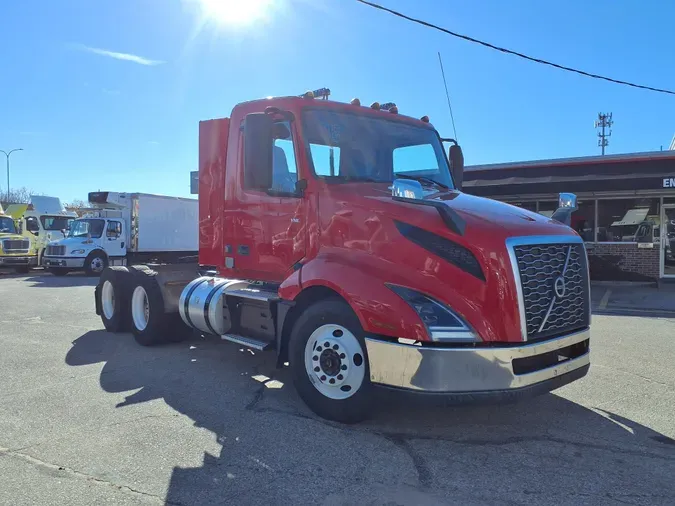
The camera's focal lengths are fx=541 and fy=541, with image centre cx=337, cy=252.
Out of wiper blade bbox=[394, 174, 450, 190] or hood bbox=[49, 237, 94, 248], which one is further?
hood bbox=[49, 237, 94, 248]

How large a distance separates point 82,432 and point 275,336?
180 centimetres

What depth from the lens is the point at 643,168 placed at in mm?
15172

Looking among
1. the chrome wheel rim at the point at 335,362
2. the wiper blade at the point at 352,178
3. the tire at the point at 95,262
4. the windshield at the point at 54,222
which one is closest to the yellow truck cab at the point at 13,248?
the windshield at the point at 54,222

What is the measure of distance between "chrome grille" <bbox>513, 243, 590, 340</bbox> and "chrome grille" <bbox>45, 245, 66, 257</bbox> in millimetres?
20081

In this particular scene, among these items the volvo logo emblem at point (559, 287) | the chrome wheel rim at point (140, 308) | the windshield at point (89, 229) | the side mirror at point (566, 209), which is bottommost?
the chrome wheel rim at point (140, 308)

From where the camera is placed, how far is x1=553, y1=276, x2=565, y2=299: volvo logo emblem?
4.02 metres

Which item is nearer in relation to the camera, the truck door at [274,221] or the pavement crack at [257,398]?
the pavement crack at [257,398]

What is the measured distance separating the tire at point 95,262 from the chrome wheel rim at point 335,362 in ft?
60.7

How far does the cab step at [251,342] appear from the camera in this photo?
5219mm

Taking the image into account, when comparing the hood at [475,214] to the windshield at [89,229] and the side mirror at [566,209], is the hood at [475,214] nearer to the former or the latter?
the side mirror at [566,209]

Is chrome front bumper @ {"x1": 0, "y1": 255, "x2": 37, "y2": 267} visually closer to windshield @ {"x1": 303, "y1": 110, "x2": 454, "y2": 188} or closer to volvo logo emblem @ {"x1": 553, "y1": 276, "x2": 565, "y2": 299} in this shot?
windshield @ {"x1": 303, "y1": 110, "x2": 454, "y2": 188}

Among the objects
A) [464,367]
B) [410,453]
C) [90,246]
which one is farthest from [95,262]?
[464,367]

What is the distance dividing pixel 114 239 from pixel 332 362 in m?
19.1

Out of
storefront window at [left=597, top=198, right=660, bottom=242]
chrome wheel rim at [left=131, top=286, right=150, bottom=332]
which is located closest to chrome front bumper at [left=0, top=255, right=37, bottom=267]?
chrome wheel rim at [left=131, top=286, right=150, bottom=332]
